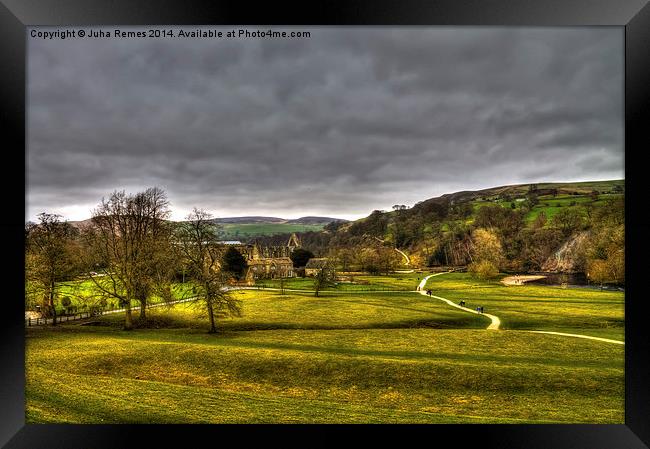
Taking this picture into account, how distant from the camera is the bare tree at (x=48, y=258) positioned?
492 cm

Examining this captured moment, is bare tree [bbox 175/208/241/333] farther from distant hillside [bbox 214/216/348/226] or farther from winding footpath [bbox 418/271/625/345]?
winding footpath [bbox 418/271/625/345]

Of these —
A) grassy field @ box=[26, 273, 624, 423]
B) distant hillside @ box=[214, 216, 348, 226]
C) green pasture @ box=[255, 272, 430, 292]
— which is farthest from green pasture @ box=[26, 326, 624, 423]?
distant hillside @ box=[214, 216, 348, 226]

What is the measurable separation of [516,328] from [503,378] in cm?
148

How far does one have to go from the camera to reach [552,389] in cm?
427

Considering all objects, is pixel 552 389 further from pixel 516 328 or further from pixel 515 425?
pixel 515 425

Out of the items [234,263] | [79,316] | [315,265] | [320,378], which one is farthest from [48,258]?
[320,378]

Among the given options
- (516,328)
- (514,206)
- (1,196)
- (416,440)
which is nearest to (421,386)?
(416,440)

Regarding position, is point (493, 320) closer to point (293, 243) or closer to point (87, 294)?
point (293, 243)

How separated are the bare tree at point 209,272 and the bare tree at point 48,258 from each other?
209 cm

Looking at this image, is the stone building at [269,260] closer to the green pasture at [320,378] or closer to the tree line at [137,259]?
the tree line at [137,259]

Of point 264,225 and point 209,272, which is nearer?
point 264,225
